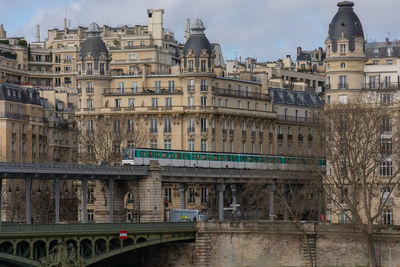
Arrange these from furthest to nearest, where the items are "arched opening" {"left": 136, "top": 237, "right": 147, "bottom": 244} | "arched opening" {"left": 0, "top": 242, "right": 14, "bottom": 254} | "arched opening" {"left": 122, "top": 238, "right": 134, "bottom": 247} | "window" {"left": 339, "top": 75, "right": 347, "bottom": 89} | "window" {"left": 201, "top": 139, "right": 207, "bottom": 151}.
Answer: "window" {"left": 201, "top": 139, "right": 207, "bottom": 151}, "window" {"left": 339, "top": 75, "right": 347, "bottom": 89}, "arched opening" {"left": 136, "top": 237, "right": 147, "bottom": 244}, "arched opening" {"left": 122, "top": 238, "right": 134, "bottom": 247}, "arched opening" {"left": 0, "top": 242, "right": 14, "bottom": 254}

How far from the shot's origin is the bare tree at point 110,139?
507 ft

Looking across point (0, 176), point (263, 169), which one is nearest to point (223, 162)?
point (263, 169)

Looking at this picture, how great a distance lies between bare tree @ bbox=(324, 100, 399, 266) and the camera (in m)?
118

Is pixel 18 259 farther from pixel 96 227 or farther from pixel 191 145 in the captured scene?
pixel 191 145

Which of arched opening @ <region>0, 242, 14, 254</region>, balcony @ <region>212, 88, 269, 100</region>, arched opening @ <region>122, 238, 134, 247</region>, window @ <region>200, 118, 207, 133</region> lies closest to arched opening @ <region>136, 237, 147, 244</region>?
arched opening @ <region>122, 238, 134, 247</region>

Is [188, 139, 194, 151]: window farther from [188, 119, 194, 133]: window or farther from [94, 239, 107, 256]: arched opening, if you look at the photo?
[94, 239, 107, 256]: arched opening

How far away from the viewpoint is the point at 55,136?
17700 centimetres

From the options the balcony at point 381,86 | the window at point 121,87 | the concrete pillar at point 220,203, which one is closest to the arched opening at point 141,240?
the concrete pillar at point 220,203

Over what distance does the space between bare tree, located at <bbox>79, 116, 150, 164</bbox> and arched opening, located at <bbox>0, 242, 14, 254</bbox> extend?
146 ft

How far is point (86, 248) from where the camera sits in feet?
374

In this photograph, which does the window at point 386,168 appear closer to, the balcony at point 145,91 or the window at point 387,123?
the window at point 387,123

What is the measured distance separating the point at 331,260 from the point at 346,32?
30.7 m

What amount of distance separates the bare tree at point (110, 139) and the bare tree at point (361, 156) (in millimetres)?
29187

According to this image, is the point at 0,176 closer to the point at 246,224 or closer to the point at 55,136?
the point at 246,224
